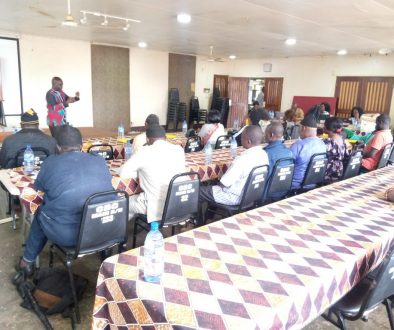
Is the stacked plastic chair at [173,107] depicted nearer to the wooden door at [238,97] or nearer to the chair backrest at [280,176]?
the wooden door at [238,97]

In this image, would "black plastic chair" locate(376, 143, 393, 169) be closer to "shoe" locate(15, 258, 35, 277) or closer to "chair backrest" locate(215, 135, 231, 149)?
"chair backrest" locate(215, 135, 231, 149)

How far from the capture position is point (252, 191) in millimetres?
2770

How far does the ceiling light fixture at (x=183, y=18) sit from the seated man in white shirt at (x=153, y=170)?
300cm

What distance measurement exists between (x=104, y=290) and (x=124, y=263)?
14 centimetres

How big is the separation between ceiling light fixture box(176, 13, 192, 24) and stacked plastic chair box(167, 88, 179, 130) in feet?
18.6

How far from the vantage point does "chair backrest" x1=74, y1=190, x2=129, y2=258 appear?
1.91 metres

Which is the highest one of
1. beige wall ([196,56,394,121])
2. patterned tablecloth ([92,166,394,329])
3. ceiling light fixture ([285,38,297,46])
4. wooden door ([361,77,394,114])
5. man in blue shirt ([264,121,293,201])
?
ceiling light fixture ([285,38,297,46])

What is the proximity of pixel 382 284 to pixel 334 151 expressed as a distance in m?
2.39

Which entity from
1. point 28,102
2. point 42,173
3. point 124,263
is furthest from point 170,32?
point 124,263

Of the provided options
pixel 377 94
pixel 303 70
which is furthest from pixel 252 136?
pixel 303 70

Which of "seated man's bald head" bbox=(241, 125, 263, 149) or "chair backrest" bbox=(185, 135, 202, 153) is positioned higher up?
"seated man's bald head" bbox=(241, 125, 263, 149)

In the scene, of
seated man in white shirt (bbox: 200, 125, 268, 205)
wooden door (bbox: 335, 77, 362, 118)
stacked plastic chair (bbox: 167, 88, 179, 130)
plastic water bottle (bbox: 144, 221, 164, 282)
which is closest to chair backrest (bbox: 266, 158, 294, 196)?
seated man in white shirt (bbox: 200, 125, 268, 205)

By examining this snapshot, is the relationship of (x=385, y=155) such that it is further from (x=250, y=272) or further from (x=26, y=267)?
(x=26, y=267)

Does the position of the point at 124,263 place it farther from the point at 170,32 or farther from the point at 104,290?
the point at 170,32
